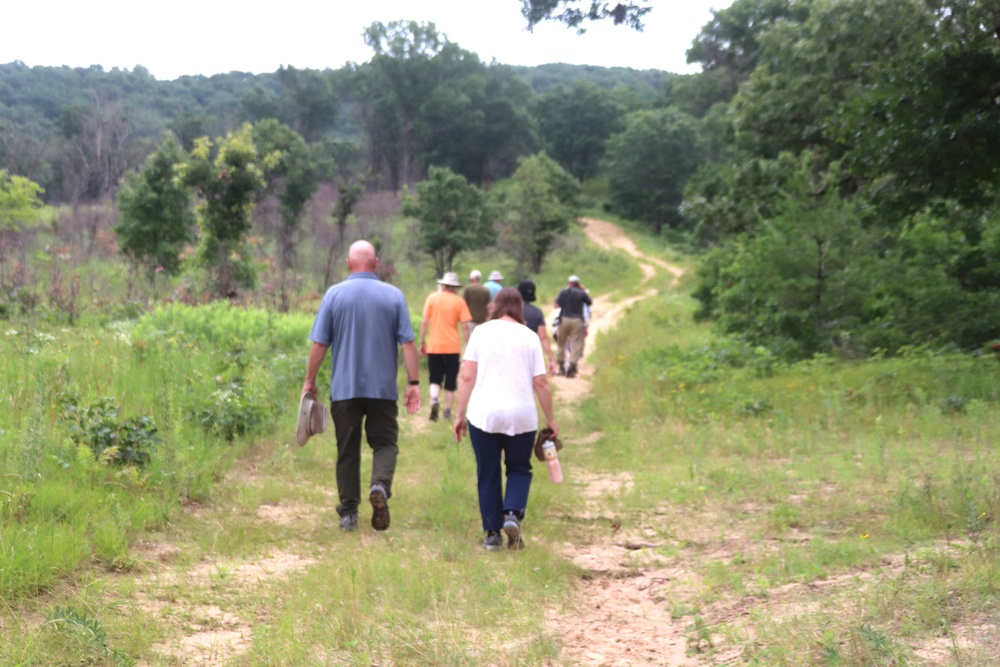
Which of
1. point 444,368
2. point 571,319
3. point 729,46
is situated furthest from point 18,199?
point 729,46

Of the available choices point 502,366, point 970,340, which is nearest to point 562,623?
point 502,366

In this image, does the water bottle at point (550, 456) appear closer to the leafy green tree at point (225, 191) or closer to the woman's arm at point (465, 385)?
the woman's arm at point (465, 385)

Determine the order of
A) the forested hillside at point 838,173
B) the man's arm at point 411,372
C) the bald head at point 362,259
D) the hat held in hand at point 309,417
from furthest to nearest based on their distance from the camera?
1. the forested hillside at point 838,173
2. the bald head at point 362,259
3. the man's arm at point 411,372
4. the hat held in hand at point 309,417

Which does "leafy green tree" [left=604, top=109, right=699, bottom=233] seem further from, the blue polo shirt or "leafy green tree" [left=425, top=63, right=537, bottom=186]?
the blue polo shirt

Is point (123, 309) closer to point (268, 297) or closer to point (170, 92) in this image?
point (268, 297)

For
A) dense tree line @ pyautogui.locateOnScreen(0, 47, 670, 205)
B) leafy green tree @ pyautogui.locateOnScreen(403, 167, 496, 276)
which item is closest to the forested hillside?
leafy green tree @ pyautogui.locateOnScreen(403, 167, 496, 276)

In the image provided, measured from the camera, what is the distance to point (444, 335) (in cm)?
1084

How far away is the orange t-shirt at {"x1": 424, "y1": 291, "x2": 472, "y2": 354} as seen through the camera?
424 inches

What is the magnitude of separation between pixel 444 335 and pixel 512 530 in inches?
207

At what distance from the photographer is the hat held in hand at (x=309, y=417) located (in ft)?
20.1

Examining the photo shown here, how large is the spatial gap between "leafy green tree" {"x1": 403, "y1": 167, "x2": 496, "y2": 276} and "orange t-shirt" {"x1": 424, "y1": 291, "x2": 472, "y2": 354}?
30307mm

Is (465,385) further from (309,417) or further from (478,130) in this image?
(478,130)

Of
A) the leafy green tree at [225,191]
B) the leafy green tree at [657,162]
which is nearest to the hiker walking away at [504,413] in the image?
the leafy green tree at [225,191]

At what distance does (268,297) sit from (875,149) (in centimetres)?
1244
